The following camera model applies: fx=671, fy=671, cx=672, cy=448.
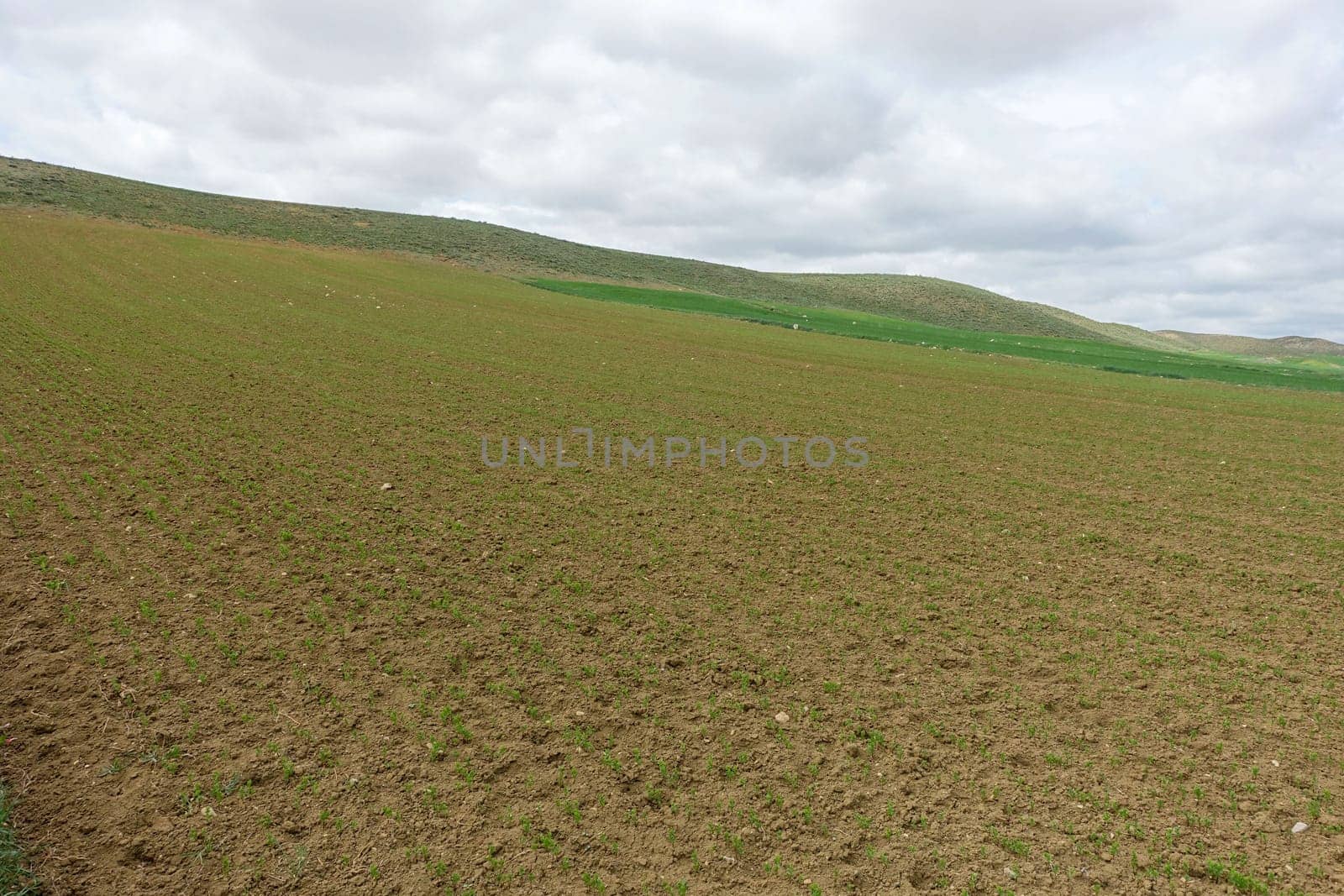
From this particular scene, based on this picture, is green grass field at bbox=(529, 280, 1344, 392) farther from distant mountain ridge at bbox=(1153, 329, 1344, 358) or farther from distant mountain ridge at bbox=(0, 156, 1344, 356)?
distant mountain ridge at bbox=(1153, 329, 1344, 358)

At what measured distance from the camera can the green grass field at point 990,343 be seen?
34.8m

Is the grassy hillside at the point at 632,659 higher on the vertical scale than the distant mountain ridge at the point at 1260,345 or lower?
lower

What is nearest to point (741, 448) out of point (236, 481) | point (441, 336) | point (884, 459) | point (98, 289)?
point (884, 459)

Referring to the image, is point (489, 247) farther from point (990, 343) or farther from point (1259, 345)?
point (1259, 345)

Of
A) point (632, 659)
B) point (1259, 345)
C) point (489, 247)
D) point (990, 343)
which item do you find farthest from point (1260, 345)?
point (632, 659)

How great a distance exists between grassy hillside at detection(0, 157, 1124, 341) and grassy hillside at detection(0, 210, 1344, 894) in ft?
184

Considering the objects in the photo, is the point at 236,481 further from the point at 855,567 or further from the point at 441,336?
the point at 441,336

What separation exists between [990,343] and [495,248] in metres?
55.2

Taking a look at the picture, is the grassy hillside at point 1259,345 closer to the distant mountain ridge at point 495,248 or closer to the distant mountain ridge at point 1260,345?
the distant mountain ridge at point 1260,345

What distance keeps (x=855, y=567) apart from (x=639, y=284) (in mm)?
65437

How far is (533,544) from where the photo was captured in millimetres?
8492

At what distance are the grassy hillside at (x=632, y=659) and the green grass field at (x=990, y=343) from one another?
26222 mm

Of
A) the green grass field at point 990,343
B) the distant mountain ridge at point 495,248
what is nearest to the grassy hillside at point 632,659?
the green grass field at point 990,343

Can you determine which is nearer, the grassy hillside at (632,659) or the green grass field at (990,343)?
the grassy hillside at (632,659)
